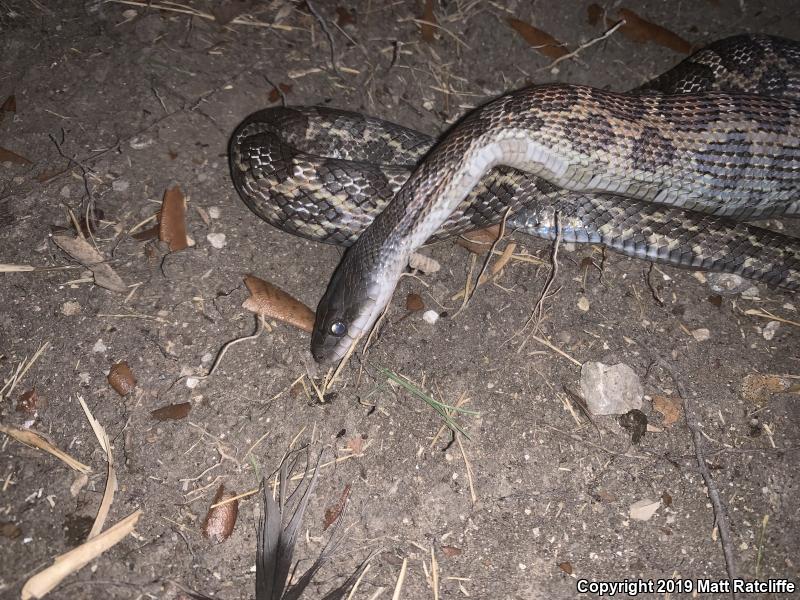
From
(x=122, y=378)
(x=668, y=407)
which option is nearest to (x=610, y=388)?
(x=668, y=407)

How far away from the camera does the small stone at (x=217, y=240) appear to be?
12.1 feet

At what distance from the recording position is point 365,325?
3422mm

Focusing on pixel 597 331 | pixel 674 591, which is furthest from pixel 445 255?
pixel 674 591

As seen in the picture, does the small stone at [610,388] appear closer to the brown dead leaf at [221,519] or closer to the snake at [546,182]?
the snake at [546,182]

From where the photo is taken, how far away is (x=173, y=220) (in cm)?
371

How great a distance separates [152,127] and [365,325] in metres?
2.20

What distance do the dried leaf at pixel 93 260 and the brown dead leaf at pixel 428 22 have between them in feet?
10.5

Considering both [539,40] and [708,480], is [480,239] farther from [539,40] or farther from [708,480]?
[539,40]

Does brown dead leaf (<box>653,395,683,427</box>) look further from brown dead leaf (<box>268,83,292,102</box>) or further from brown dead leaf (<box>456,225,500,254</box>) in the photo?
brown dead leaf (<box>268,83,292,102</box>)

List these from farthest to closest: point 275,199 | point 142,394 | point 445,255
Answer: point 445,255 → point 275,199 → point 142,394

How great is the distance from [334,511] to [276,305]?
4.19ft

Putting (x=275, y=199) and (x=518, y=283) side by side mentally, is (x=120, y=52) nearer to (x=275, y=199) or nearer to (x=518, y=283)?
(x=275, y=199)

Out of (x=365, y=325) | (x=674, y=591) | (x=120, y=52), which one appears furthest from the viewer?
(x=120, y=52)

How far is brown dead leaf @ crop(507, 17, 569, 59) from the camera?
495cm
